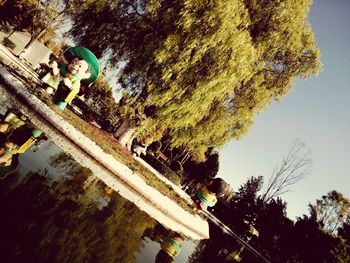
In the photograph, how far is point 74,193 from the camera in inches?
172

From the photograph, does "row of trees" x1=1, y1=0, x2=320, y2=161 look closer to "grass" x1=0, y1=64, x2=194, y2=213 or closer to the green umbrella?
"grass" x1=0, y1=64, x2=194, y2=213

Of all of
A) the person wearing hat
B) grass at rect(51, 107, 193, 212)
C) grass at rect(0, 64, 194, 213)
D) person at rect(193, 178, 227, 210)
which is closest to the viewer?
grass at rect(0, 64, 194, 213)

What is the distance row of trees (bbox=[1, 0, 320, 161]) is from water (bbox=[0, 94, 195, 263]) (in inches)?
269

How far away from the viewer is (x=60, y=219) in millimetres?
3229

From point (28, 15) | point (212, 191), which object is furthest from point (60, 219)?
point (28, 15)

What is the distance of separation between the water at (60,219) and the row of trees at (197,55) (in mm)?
6842

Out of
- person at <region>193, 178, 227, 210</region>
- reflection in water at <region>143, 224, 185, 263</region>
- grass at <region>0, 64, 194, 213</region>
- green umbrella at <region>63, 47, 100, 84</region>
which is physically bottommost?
reflection in water at <region>143, 224, 185, 263</region>

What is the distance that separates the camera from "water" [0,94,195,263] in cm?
255

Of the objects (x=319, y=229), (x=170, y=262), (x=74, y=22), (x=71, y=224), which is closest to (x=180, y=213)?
(x=170, y=262)

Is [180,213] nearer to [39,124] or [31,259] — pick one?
[39,124]

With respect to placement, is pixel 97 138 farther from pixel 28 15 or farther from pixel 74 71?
pixel 28 15

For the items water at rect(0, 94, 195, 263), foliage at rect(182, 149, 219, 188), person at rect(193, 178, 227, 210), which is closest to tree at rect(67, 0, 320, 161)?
person at rect(193, 178, 227, 210)

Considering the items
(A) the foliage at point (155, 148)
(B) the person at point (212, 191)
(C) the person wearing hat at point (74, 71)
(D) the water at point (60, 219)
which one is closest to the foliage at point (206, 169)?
(A) the foliage at point (155, 148)

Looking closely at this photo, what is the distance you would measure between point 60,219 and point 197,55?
30.8 feet
